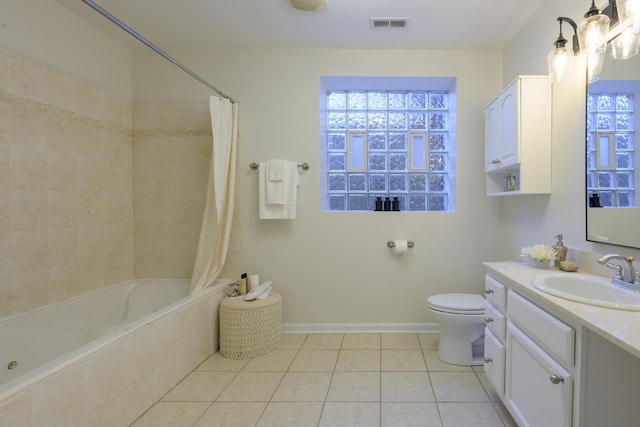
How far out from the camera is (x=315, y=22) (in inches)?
92.0

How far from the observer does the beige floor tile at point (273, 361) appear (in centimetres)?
219

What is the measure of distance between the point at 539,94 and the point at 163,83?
2.86m

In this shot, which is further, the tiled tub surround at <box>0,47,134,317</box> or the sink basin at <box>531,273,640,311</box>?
the tiled tub surround at <box>0,47,134,317</box>

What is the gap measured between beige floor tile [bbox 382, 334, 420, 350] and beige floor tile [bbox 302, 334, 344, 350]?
36 centimetres

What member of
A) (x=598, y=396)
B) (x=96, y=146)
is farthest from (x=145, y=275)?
(x=598, y=396)

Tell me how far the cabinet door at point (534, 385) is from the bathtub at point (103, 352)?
185cm

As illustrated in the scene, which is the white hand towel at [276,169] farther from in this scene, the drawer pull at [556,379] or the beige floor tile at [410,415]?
the drawer pull at [556,379]

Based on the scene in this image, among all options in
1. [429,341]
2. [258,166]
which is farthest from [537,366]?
[258,166]

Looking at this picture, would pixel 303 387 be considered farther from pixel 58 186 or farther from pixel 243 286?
pixel 58 186

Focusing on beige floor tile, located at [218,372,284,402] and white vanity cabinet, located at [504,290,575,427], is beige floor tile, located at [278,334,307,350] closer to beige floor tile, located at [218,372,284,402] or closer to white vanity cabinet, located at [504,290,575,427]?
beige floor tile, located at [218,372,284,402]

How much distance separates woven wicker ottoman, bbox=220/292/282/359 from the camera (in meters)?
2.33

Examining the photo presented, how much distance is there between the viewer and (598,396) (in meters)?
1.04

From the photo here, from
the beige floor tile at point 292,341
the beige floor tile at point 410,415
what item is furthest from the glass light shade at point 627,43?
the beige floor tile at point 292,341

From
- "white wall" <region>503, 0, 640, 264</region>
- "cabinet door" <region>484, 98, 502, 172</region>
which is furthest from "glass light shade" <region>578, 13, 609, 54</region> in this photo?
"cabinet door" <region>484, 98, 502, 172</region>
